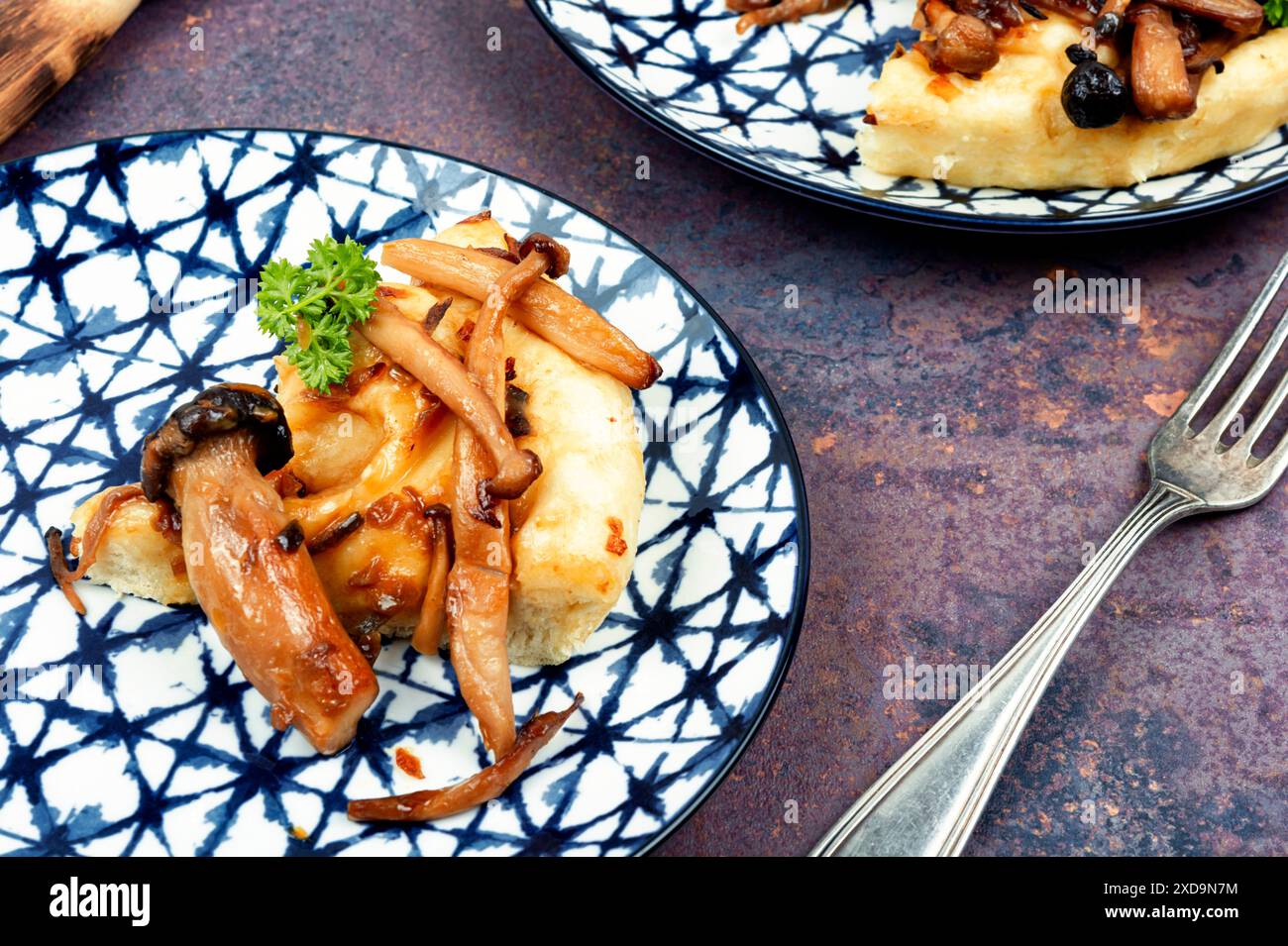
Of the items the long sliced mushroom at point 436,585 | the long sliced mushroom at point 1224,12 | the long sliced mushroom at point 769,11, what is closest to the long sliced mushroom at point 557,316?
the long sliced mushroom at point 436,585

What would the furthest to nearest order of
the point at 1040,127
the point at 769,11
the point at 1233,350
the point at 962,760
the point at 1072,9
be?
the point at 769,11 → the point at 1072,9 → the point at 1040,127 → the point at 1233,350 → the point at 962,760

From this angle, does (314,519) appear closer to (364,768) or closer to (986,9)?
(364,768)

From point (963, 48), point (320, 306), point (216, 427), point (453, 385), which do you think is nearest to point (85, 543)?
point (216, 427)

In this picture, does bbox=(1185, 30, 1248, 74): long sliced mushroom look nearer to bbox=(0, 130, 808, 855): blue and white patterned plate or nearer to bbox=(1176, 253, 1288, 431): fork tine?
bbox=(1176, 253, 1288, 431): fork tine

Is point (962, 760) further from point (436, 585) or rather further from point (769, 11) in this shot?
point (769, 11)

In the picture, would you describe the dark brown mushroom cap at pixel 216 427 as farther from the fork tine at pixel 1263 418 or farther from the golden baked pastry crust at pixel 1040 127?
the fork tine at pixel 1263 418

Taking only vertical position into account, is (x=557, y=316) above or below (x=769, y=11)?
below
